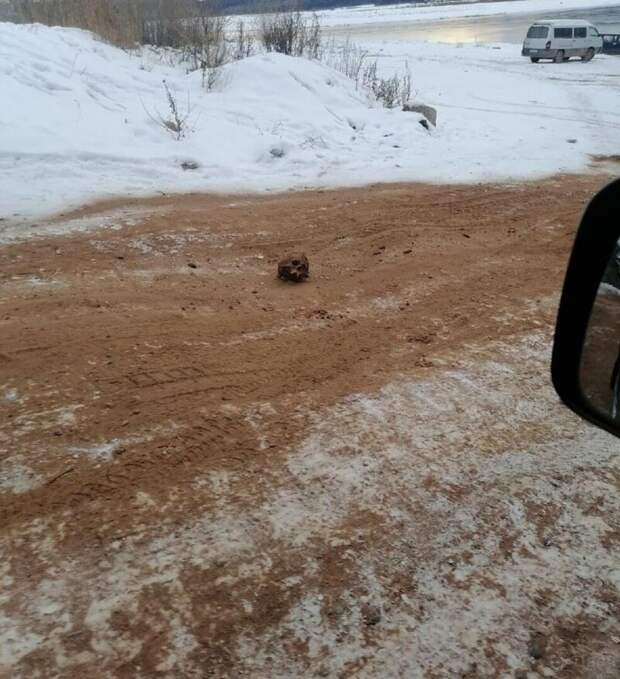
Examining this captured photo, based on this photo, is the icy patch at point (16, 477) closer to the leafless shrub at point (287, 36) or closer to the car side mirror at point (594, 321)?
the car side mirror at point (594, 321)

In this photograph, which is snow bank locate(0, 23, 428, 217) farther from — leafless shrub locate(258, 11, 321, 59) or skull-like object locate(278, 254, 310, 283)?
leafless shrub locate(258, 11, 321, 59)

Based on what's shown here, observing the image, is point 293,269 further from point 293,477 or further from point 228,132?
point 228,132

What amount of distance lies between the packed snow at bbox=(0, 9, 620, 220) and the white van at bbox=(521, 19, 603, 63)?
42.1ft

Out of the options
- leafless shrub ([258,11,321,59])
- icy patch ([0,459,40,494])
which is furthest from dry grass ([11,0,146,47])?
icy patch ([0,459,40,494])

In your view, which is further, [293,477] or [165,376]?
[165,376]

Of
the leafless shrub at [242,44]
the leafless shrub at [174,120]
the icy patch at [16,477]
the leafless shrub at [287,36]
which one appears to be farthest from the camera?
the leafless shrub at [287,36]

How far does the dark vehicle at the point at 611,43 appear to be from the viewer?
2861 cm

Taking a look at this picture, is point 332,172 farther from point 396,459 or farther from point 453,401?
point 396,459

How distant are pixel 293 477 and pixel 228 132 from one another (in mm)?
8097

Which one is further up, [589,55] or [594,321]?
[589,55]

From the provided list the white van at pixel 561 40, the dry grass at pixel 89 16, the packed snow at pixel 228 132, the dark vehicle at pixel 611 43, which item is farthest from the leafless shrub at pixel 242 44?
the dark vehicle at pixel 611 43

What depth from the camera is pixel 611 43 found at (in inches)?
1133

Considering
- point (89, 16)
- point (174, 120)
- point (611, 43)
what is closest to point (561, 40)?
point (611, 43)

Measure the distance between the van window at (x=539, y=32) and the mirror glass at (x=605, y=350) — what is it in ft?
97.2
